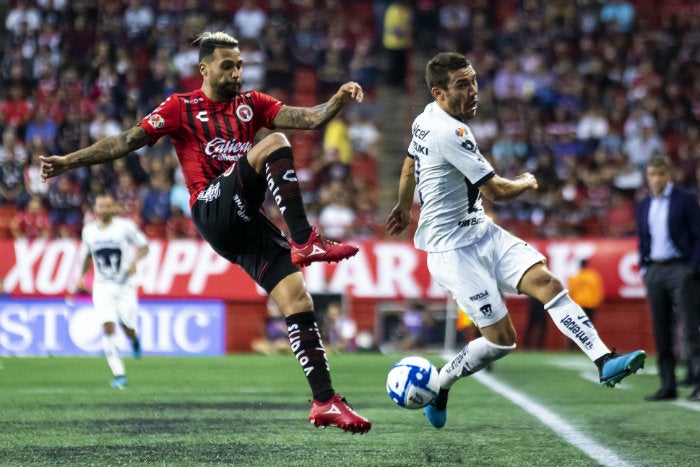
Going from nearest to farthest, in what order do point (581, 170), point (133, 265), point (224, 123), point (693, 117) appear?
1. point (224, 123)
2. point (133, 265)
3. point (581, 170)
4. point (693, 117)

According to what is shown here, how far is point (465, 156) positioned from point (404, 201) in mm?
870

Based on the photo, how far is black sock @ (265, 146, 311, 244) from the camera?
6305 millimetres

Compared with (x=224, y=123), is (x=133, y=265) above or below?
below

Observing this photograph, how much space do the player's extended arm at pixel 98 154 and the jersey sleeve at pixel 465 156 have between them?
185 cm

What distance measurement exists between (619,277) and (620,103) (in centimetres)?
483

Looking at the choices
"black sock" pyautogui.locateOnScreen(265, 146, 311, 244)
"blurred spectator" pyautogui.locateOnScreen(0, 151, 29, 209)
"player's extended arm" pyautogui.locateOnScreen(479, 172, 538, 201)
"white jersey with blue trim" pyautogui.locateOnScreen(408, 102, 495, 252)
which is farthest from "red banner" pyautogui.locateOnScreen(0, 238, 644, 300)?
"black sock" pyautogui.locateOnScreen(265, 146, 311, 244)

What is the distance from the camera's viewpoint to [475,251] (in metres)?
7.40

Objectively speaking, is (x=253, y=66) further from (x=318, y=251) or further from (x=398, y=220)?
(x=318, y=251)

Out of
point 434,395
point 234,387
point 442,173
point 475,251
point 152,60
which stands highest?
point 152,60

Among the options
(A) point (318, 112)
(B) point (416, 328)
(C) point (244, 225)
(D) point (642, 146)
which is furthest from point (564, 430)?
(D) point (642, 146)

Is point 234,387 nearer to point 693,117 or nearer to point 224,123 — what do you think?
point 224,123

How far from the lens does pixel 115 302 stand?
13.8 m

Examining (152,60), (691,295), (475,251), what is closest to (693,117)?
(152,60)

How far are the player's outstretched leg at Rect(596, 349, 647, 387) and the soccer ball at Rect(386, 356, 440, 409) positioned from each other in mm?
1121
